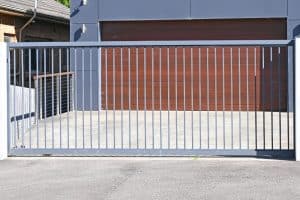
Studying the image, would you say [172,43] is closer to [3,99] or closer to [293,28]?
[3,99]

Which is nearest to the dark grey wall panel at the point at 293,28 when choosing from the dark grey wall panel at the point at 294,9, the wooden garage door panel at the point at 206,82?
the dark grey wall panel at the point at 294,9

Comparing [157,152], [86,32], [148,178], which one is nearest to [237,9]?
[86,32]

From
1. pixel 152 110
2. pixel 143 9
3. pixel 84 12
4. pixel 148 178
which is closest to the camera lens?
pixel 148 178

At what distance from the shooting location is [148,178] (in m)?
9.59

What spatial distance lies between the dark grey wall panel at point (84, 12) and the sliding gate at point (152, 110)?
977mm

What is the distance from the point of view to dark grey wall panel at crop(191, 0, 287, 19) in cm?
2016

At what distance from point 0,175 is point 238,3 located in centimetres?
1189

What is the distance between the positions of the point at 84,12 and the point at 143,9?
1.78m

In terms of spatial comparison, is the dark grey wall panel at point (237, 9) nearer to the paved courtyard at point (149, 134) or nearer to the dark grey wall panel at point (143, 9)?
the dark grey wall panel at point (143, 9)

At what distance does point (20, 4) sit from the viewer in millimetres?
21984

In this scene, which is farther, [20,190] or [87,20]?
[87,20]

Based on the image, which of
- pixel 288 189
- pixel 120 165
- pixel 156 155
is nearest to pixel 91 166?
pixel 120 165

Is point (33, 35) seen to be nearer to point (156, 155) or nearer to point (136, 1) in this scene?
point (136, 1)

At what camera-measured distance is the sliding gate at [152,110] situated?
11.4 m
